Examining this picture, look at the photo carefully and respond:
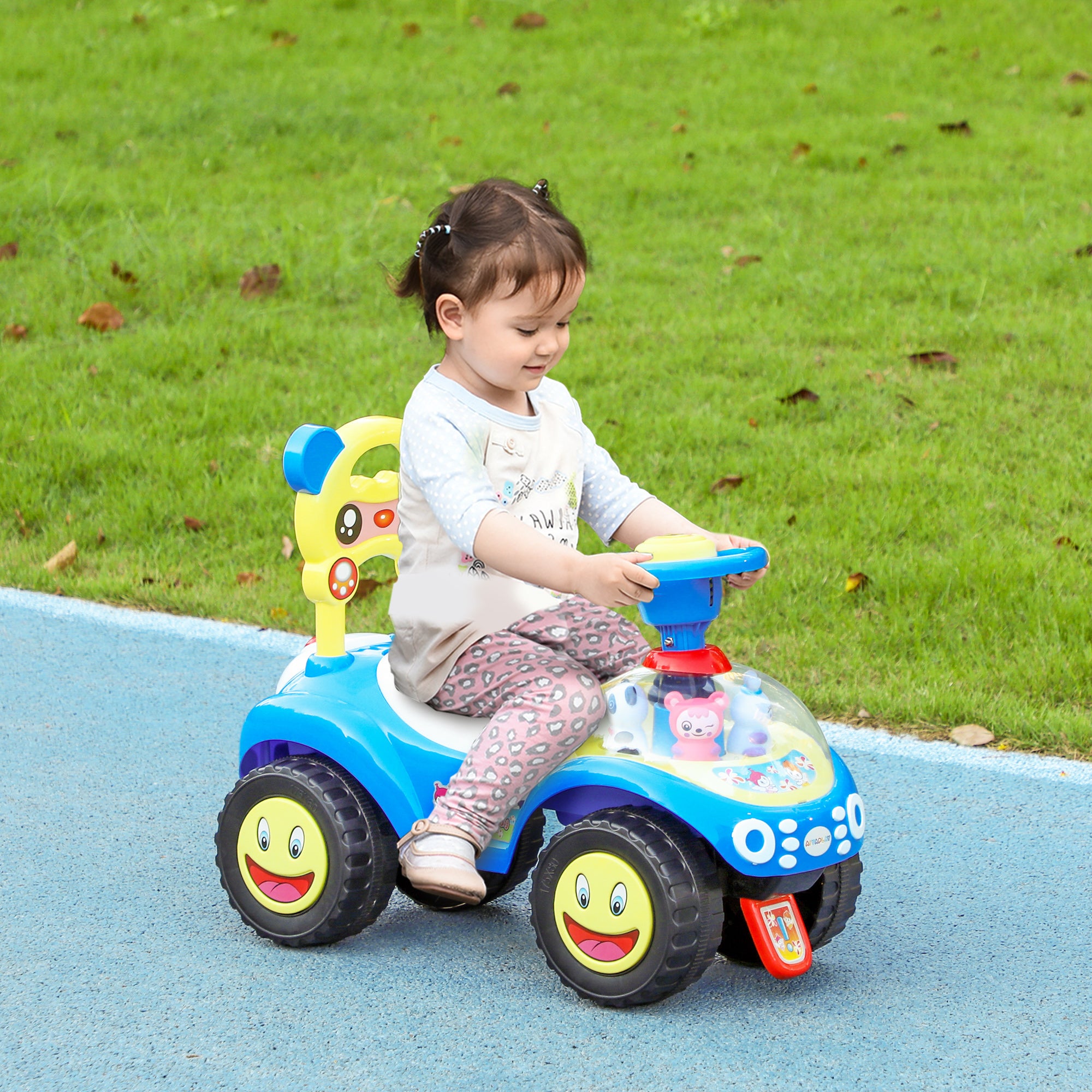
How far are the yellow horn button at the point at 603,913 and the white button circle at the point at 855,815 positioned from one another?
0.39m

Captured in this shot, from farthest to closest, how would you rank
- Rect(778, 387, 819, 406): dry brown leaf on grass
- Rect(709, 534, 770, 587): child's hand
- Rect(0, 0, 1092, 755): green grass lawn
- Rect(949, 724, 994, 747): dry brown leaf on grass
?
Rect(778, 387, 819, 406): dry brown leaf on grass < Rect(0, 0, 1092, 755): green grass lawn < Rect(949, 724, 994, 747): dry brown leaf on grass < Rect(709, 534, 770, 587): child's hand

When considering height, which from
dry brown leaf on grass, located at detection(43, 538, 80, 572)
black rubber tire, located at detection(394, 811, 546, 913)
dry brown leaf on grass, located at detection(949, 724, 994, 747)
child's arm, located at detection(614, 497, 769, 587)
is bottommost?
dry brown leaf on grass, located at detection(43, 538, 80, 572)

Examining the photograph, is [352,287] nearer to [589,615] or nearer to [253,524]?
[253,524]

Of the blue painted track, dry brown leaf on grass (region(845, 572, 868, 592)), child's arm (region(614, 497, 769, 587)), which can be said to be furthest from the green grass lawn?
child's arm (region(614, 497, 769, 587))

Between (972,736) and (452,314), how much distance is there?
1.93 metres

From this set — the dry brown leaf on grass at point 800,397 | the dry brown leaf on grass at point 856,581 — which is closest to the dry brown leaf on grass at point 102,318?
the dry brown leaf on grass at point 800,397

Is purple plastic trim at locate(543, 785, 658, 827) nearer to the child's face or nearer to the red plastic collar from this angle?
the red plastic collar

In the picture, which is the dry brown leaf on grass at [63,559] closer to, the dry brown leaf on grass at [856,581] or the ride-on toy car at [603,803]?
the ride-on toy car at [603,803]

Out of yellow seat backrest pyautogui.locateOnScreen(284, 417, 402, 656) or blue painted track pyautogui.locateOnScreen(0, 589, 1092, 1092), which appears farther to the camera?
yellow seat backrest pyautogui.locateOnScreen(284, 417, 402, 656)

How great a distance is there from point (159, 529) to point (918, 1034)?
12.1 ft

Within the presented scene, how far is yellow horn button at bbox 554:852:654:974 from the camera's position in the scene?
2545 millimetres

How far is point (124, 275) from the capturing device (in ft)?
23.8

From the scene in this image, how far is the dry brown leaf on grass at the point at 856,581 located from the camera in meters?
4.67

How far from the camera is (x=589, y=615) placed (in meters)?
2.95
